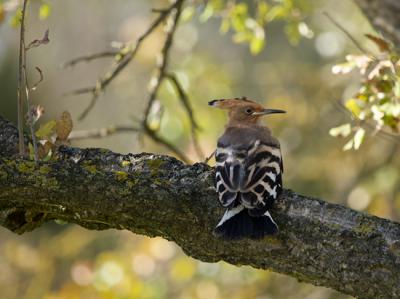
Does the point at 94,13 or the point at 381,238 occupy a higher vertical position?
the point at 381,238

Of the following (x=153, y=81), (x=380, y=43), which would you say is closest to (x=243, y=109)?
(x=153, y=81)

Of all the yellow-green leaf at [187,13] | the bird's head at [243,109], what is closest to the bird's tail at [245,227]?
the bird's head at [243,109]

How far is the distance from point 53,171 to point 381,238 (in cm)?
133

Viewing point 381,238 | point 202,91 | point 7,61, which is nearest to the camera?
point 381,238

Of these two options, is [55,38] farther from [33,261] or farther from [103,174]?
[103,174]

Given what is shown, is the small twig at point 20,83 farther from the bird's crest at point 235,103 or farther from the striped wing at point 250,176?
the bird's crest at point 235,103

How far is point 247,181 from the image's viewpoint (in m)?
4.00

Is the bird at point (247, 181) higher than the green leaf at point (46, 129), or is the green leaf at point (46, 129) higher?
the green leaf at point (46, 129)

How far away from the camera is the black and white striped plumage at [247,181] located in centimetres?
341

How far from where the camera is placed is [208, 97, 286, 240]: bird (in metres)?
3.41

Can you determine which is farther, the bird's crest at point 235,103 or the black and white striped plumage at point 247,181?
the bird's crest at point 235,103

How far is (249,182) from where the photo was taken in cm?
398

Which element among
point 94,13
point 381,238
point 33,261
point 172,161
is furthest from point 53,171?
point 94,13

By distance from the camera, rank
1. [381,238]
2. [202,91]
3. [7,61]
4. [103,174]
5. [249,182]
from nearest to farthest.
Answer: [381,238]
[103,174]
[249,182]
[202,91]
[7,61]
